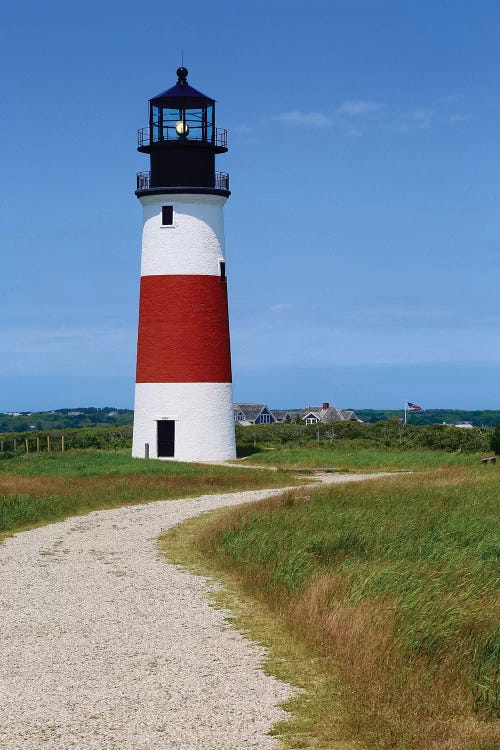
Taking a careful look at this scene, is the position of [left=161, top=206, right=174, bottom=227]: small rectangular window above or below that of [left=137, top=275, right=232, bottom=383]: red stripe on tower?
above

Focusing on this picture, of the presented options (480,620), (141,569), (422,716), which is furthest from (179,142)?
(422,716)

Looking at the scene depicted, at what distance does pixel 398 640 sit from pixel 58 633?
154 inches

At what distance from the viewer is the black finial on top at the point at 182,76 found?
134 feet

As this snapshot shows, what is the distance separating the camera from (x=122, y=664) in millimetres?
10211

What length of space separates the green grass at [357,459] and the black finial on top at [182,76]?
15416 mm

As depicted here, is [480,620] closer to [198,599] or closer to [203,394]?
[198,599]

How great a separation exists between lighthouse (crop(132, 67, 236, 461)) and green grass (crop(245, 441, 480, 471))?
2739 mm

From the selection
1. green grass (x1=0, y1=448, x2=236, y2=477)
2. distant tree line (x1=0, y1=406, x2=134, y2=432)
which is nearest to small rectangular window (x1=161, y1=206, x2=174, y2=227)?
green grass (x1=0, y1=448, x2=236, y2=477)

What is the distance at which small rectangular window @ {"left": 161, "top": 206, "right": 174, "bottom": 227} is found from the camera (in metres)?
40.0

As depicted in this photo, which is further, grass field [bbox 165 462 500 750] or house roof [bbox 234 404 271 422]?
house roof [bbox 234 404 271 422]

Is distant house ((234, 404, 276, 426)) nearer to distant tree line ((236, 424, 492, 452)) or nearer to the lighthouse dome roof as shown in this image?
distant tree line ((236, 424, 492, 452))

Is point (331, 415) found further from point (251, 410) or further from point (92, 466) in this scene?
point (92, 466)

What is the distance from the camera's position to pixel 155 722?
8422mm

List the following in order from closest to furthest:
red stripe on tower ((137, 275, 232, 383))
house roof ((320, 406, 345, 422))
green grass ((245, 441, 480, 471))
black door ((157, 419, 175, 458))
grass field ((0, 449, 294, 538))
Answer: grass field ((0, 449, 294, 538)), red stripe on tower ((137, 275, 232, 383)), green grass ((245, 441, 480, 471)), black door ((157, 419, 175, 458)), house roof ((320, 406, 345, 422))
